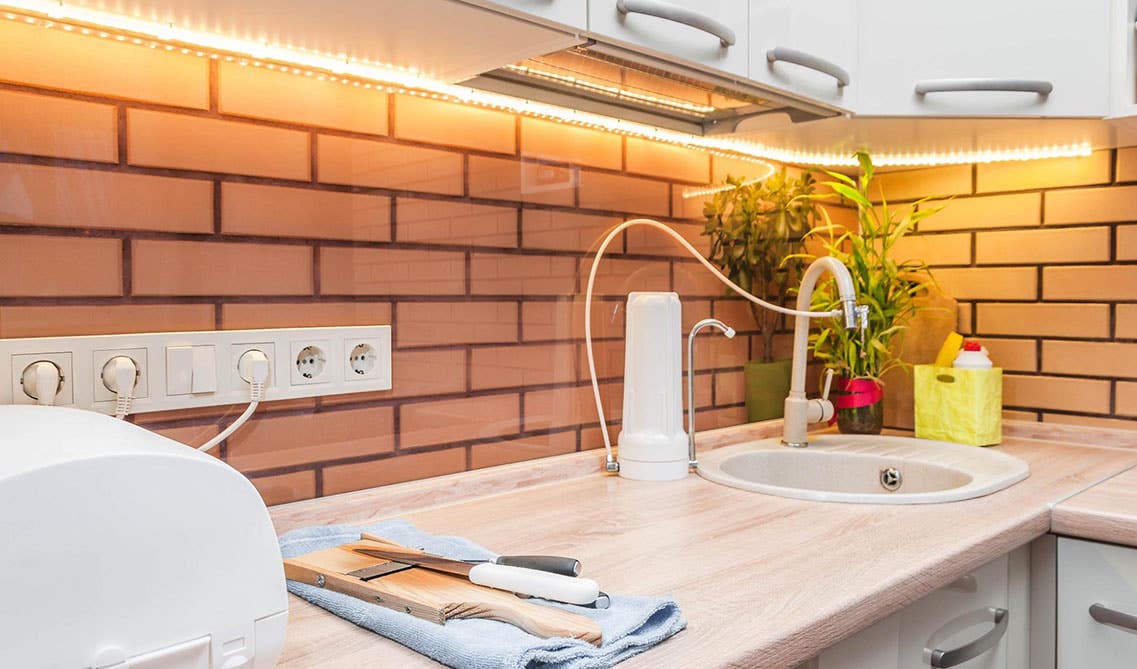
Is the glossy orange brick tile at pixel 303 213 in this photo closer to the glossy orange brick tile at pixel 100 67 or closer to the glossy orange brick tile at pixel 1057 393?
the glossy orange brick tile at pixel 100 67

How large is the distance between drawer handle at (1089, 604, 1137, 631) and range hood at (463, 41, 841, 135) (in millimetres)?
900

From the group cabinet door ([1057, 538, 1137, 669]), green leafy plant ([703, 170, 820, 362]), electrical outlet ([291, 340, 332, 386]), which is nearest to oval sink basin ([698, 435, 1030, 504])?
cabinet door ([1057, 538, 1137, 669])

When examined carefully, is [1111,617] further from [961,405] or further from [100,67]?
[100,67]

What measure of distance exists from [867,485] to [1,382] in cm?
145

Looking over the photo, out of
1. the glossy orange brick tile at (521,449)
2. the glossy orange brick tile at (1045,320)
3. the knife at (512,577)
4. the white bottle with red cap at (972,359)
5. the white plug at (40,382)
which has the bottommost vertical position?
the knife at (512,577)

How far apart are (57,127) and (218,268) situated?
23 cm

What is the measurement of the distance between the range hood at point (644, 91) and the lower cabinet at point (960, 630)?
0.78 m

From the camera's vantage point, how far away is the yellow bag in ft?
5.81

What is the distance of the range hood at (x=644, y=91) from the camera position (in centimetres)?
126

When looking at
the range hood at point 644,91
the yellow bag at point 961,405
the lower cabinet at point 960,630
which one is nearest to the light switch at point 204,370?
the range hood at point 644,91

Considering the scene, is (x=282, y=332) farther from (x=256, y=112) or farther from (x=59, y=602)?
(x=59, y=602)

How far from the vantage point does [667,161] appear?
1.75 meters

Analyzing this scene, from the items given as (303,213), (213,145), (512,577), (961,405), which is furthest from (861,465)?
(213,145)

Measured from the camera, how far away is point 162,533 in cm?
58
